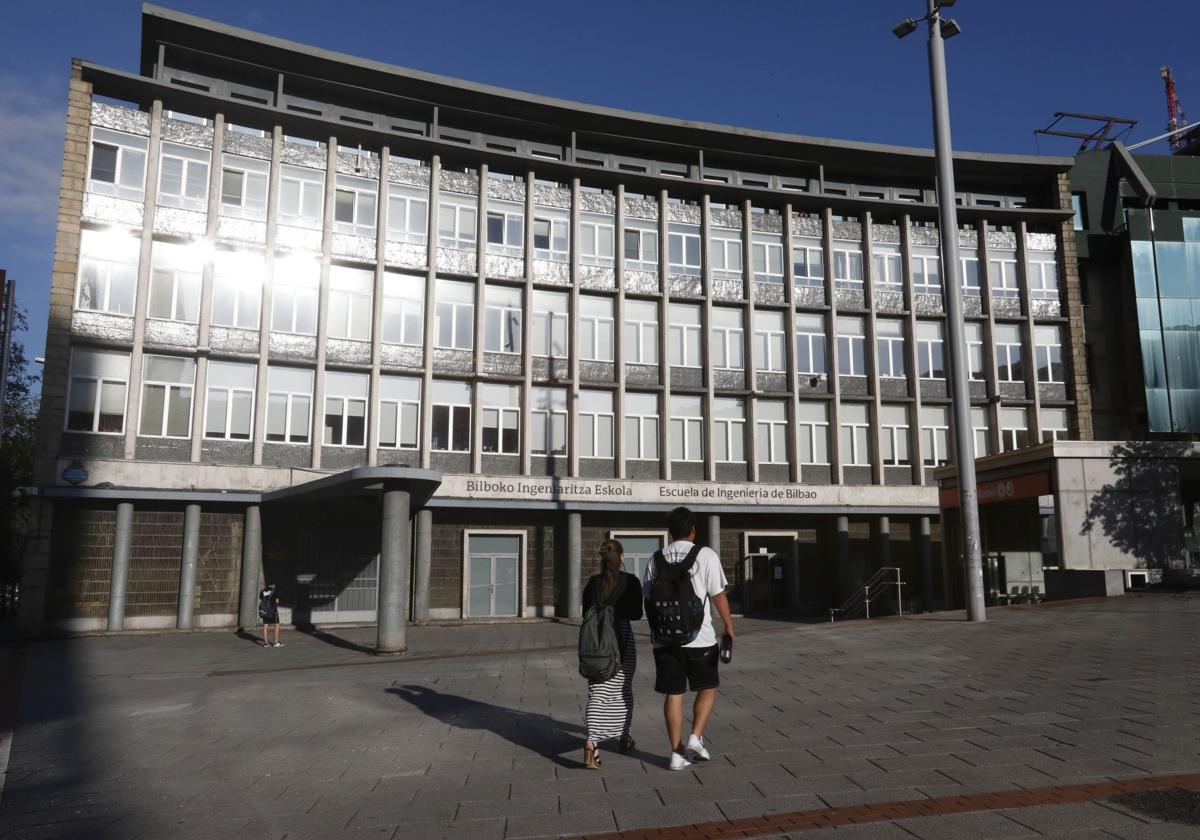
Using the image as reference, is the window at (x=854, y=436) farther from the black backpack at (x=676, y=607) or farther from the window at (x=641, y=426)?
the black backpack at (x=676, y=607)

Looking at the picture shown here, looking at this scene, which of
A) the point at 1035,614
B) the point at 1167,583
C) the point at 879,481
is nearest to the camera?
the point at 1035,614

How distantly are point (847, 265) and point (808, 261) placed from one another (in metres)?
1.69

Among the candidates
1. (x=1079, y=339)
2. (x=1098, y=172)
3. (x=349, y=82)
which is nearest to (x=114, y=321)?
(x=349, y=82)

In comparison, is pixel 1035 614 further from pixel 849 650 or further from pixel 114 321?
pixel 114 321

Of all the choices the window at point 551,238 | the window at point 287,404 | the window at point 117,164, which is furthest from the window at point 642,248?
the window at point 117,164

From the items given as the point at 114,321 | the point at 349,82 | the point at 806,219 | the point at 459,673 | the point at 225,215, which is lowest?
the point at 459,673

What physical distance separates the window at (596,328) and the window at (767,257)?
20.5 ft

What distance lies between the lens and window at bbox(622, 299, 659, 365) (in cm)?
2939

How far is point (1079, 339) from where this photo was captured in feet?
108

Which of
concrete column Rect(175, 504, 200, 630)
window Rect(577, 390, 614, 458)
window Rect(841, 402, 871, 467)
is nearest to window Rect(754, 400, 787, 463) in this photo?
window Rect(841, 402, 871, 467)

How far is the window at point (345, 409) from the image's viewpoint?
83.9ft

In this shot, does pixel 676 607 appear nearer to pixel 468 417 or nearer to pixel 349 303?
pixel 468 417

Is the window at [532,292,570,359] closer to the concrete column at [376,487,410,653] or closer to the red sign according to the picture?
the concrete column at [376,487,410,653]

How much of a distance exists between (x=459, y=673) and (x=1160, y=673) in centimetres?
893
